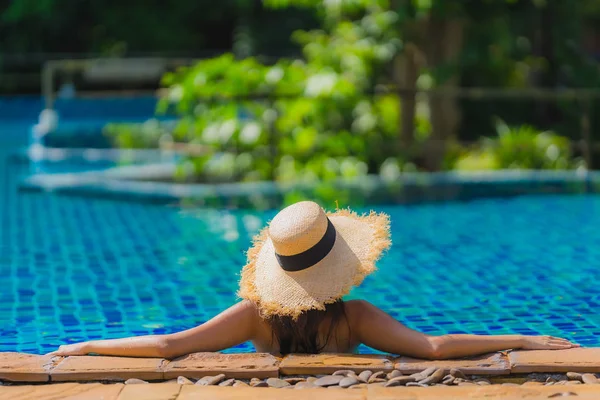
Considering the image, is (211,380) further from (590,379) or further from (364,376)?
(590,379)

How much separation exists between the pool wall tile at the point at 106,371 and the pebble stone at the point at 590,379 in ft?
4.64

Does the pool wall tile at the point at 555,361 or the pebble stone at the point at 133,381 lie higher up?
the pebble stone at the point at 133,381

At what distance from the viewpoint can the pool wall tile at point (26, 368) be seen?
146 inches

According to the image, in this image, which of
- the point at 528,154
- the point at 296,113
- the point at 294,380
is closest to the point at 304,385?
the point at 294,380

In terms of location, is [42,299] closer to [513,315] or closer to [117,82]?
[513,315]

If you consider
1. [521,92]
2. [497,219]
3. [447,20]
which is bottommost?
[497,219]

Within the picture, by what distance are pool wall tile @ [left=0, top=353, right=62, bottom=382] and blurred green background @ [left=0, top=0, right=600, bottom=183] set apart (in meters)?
7.15

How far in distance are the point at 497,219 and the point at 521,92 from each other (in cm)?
280

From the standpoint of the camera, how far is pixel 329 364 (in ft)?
12.4

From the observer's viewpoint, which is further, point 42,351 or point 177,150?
point 177,150

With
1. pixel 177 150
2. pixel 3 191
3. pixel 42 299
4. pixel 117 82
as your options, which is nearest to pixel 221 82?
pixel 177 150

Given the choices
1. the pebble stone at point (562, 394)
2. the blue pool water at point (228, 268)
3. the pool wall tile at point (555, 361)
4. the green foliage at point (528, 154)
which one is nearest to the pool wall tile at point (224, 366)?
the pool wall tile at point (555, 361)

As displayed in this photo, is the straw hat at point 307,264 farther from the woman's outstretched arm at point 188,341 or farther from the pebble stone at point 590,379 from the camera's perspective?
the pebble stone at point 590,379

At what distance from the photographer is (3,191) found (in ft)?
36.9
